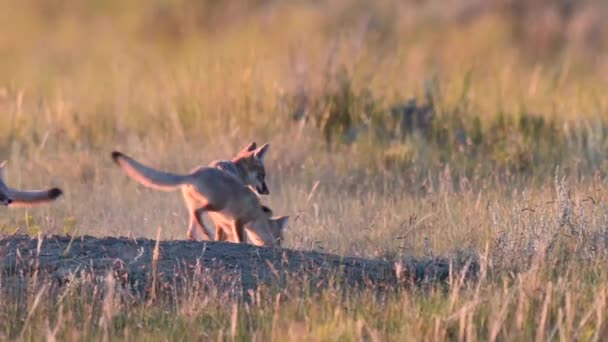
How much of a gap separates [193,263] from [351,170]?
4255mm

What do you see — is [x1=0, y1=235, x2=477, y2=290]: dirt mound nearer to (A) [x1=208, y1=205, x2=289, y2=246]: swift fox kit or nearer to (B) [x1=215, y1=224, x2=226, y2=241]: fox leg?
(A) [x1=208, y1=205, x2=289, y2=246]: swift fox kit

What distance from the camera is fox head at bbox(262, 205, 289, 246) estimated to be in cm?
914

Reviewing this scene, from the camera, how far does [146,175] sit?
800 centimetres

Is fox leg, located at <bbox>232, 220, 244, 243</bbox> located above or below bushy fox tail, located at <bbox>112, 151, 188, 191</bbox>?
below

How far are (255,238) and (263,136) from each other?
3.59 m

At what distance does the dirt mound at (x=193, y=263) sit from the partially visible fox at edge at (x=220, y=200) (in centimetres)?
53

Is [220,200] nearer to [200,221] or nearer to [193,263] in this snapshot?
[200,221]

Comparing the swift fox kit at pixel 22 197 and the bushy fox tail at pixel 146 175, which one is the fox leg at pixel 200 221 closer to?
the bushy fox tail at pixel 146 175

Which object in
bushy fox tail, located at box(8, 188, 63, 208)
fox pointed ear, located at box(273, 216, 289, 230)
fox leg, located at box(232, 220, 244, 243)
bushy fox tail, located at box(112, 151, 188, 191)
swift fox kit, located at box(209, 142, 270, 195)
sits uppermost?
Result: swift fox kit, located at box(209, 142, 270, 195)

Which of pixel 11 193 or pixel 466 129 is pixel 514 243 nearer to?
pixel 11 193

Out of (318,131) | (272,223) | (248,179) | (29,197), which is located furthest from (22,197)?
(318,131)

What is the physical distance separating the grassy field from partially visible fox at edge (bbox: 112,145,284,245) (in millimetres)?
424

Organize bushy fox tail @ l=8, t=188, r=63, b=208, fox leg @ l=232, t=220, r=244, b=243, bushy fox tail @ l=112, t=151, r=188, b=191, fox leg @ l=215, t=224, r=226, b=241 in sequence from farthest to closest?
1. fox leg @ l=215, t=224, r=226, b=241
2. fox leg @ l=232, t=220, r=244, b=243
3. bushy fox tail @ l=8, t=188, r=63, b=208
4. bushy fox tail @ l=112, t=151, r=188, b=191

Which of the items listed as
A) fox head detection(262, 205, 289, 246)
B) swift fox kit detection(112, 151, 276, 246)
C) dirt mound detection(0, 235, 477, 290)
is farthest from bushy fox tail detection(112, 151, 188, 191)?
fox head detection(262, 205, 289, 246)
